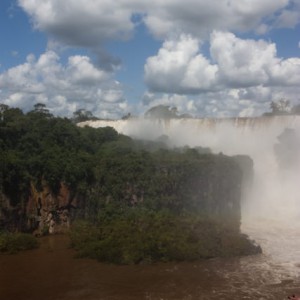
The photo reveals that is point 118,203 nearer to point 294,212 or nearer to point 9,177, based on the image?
point 9,177

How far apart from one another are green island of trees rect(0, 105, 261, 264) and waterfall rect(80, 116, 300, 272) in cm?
221

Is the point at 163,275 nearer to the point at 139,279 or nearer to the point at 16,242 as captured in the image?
the point at 139,279

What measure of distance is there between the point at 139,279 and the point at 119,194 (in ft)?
33.7

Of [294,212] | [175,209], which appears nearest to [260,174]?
[294,212]

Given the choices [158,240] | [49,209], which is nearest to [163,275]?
[158,240]

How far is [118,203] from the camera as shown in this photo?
102 ft

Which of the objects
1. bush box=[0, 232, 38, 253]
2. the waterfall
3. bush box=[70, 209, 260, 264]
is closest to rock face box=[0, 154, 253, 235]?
bush box=[0, 232, 38, 253]

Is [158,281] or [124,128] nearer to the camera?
[158,281]

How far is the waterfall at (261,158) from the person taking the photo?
30.8 meters

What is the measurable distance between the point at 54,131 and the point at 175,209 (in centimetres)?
1104

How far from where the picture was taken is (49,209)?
1188 inches

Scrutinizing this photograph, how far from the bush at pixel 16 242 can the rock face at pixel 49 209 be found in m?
2.53

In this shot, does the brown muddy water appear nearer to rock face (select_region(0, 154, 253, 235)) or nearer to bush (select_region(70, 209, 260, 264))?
bush (select_region(70, 209, 260, 264))

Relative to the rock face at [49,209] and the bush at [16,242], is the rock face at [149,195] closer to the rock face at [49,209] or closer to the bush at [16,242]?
the rock face at [49,209]
